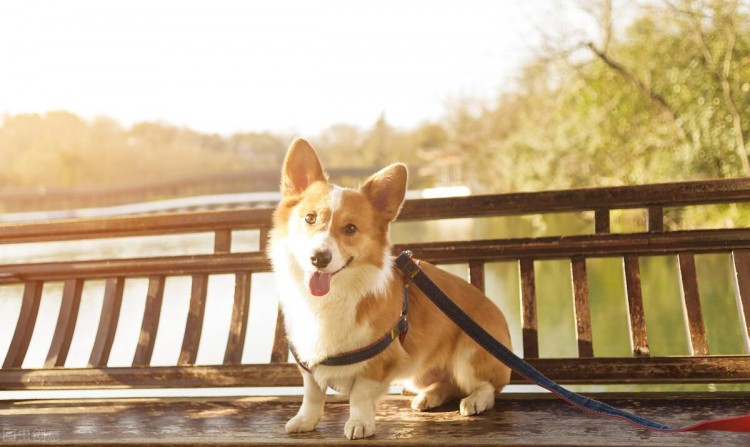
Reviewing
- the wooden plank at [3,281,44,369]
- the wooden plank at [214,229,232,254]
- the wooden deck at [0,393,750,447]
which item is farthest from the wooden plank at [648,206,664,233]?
the wooden plank at [3,281,44,369]

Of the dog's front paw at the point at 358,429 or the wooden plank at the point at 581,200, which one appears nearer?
the dog's front paw at the point at 358,429

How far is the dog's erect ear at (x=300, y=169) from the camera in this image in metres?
2.70

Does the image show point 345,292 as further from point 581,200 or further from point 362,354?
point 581,200

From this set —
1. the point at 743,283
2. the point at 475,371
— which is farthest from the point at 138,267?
the point at 743,283

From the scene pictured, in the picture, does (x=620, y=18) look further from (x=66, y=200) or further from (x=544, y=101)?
(x=66, y=200)

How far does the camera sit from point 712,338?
779 cm

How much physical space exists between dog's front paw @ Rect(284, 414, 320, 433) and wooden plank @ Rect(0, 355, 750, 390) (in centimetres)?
71

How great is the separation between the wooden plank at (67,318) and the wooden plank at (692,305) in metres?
3.50

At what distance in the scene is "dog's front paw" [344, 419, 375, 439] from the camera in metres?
2.44

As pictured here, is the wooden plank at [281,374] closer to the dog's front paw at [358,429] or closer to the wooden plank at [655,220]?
the wooden plank at [655,220]

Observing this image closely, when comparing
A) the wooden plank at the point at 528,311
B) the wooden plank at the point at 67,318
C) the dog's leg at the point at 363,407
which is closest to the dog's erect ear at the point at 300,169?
the dog's leg at the point at 363,407

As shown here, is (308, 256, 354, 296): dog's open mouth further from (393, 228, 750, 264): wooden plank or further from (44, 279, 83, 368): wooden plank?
(44, 279, 83, 368): wooden plank

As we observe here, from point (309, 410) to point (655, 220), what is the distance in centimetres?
206

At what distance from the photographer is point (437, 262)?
3.55m
